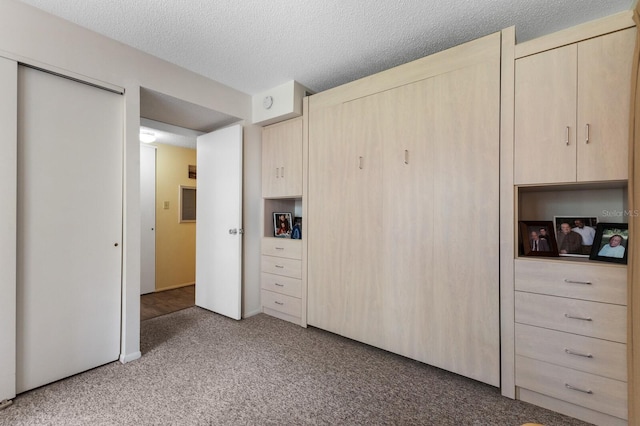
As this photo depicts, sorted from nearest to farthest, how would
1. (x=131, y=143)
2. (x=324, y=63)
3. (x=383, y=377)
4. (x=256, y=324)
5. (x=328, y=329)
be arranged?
(x=383, y=377) → (x=131, y=143) → (x=324, y=63) → (x=328, y=329) → (x=256, y=324)

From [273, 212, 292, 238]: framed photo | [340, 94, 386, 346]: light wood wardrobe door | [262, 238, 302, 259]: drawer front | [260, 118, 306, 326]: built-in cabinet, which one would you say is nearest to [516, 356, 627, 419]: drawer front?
[340, 94, 386, 346]: light wood wardrobe door

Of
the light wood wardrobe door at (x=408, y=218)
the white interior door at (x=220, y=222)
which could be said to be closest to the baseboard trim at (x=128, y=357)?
the white interior door at (x=220, y=222)

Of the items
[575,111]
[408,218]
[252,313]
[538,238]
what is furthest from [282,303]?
[575,111]

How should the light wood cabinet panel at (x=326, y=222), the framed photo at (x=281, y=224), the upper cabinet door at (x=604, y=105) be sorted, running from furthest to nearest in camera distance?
the framed photo at (x=281, y=224)
the light wood cabinet panel at (x=326, y=222)
the upper cabinet door at (x=604, y=105)

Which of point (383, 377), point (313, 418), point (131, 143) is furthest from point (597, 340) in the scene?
point (131, 143)

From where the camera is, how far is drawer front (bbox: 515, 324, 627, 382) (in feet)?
5.03

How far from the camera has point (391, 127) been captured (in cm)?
236

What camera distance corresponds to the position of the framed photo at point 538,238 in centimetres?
193

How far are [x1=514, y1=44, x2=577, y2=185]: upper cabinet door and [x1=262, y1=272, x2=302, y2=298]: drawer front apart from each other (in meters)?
2.19

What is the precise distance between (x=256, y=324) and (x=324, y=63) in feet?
8.86

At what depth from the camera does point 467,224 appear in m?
2.00

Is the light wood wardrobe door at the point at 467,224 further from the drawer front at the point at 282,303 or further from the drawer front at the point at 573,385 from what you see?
the drawer front at the point at 282,303

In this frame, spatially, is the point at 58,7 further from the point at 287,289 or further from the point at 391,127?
the point at 287,289

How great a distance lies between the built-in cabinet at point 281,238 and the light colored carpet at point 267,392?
0.60m
